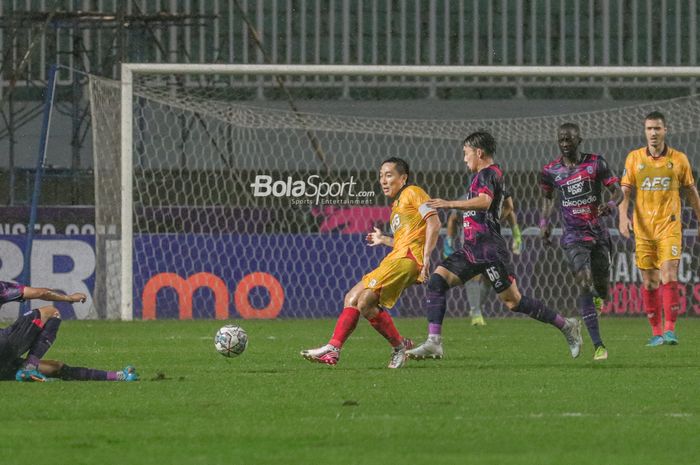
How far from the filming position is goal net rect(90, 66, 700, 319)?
17.4 metres

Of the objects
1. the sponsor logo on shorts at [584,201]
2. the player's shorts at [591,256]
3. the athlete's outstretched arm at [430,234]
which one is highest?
the sponsor logo on shorts at [584,201]

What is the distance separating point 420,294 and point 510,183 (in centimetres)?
212

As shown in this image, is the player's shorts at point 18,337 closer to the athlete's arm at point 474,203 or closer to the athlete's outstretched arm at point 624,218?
the athlete's arm at point 474,203

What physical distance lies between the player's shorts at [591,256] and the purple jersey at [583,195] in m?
0.04

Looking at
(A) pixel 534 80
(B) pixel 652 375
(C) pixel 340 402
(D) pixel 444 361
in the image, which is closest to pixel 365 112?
(A) pixel 534 80

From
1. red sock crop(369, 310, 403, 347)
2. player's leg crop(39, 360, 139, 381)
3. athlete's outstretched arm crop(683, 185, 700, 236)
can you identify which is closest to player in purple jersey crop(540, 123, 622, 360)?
athlete's outstretched arm crop(683, 185, 700, 236)

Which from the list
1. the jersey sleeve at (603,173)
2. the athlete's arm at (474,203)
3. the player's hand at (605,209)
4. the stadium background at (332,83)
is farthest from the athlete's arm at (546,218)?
the stadium background at (332,83)

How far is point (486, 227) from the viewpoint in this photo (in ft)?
33.4

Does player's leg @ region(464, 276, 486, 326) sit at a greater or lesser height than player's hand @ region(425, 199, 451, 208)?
lesser

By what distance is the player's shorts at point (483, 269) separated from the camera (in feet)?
33.0

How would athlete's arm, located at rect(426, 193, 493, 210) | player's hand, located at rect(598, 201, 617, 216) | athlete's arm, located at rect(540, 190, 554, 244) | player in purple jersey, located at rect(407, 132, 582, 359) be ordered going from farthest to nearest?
athlete's arm, located at rect(540, 190, 554, 244), player's hand, located at rect(598, 201, 617, 216), player in purple jersey, located at rect(407, 132, 582, 359), athlete's arm, located at rect(426, 193, 493, 210)

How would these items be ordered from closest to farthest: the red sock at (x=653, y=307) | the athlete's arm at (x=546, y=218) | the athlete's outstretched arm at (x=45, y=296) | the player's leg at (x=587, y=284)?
the athlete's outstretched arm at (x=45, y=296) → the player's leg at (x=587, y=284) → the athlete's arm at (x=546, y=218) → the red sock at (x=653, y=307)

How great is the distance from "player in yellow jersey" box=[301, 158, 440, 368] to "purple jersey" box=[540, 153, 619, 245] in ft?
5.15

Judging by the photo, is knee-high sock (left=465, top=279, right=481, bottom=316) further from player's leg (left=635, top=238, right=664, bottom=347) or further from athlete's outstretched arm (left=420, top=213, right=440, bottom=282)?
athlete's outstretched arm (left=420, top=213, right=440, bottom=282)
